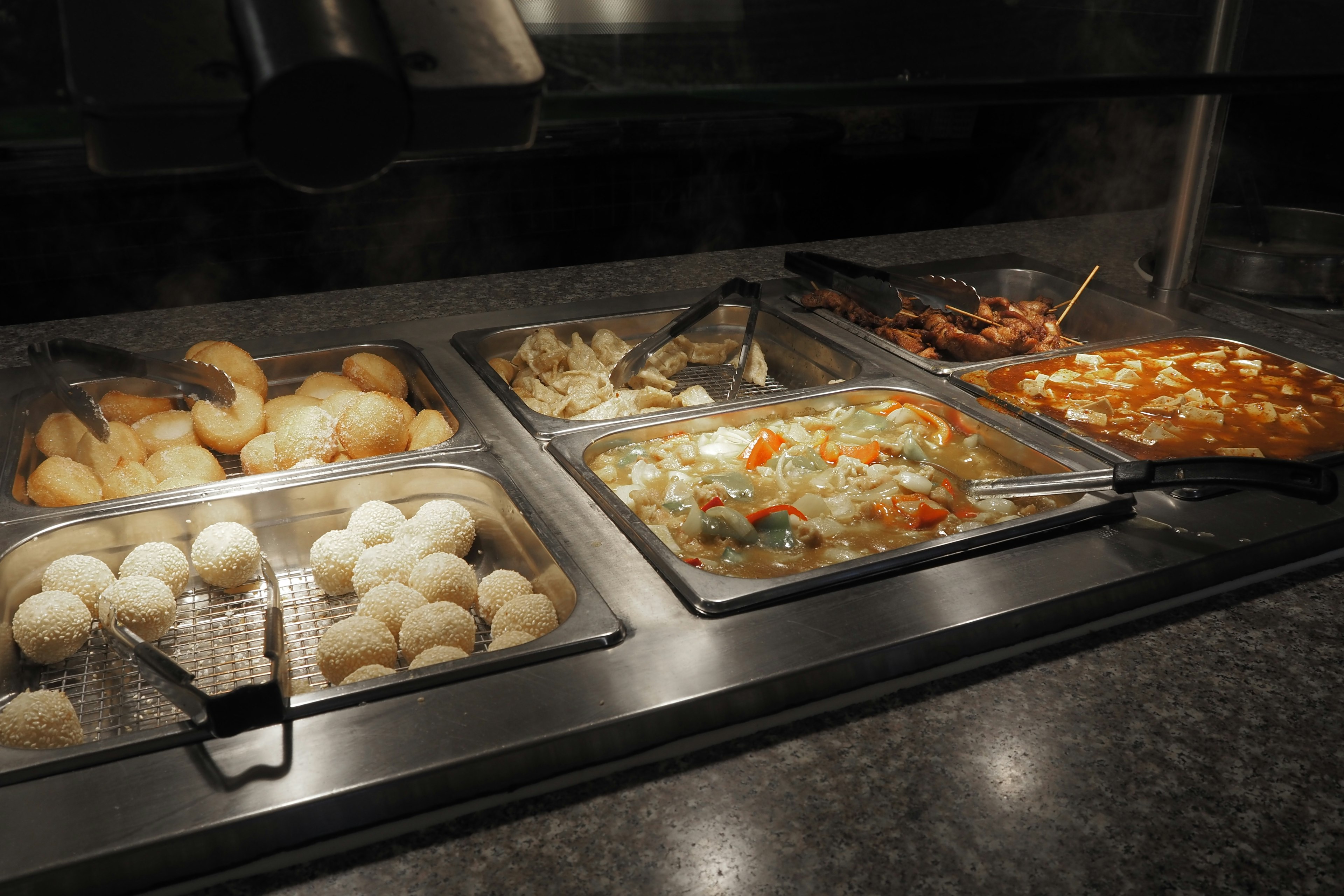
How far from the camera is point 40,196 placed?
326cm

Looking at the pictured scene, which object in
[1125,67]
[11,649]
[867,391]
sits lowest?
[11,649]

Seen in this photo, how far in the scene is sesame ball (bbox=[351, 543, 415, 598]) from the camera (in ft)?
3.84

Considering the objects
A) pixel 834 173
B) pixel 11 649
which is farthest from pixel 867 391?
pixel 834 173

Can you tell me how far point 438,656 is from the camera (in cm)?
99

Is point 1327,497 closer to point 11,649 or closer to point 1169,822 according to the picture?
point 1169,822

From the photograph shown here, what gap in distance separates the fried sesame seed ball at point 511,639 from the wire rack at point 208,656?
0.27 feet

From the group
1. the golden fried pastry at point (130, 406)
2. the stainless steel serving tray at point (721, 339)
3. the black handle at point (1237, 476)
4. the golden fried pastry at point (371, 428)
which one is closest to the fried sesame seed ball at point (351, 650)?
the golden fried pastry at point (371, 428)

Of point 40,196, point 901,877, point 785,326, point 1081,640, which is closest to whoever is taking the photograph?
point 901,877

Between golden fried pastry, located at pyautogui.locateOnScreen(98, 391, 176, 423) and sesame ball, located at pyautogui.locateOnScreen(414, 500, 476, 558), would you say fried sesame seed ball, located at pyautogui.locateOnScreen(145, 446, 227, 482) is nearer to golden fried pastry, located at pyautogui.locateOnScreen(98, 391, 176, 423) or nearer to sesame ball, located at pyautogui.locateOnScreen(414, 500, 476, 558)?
golden fried pastry, located at pyautogui.locateOnScreen(98, 391, 176, 423)

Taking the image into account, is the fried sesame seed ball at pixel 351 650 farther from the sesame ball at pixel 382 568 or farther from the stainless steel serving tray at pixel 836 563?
the stainless steel serving tray at pixel 836 563

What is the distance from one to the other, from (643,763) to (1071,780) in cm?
41

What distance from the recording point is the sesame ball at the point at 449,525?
1261 mm

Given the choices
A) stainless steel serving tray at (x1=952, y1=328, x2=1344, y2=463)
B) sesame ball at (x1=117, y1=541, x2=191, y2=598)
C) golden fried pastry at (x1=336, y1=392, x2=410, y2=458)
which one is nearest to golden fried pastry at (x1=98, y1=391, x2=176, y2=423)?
golden fried pastry at (x1=336, y1=392, x2=410, y2=458)

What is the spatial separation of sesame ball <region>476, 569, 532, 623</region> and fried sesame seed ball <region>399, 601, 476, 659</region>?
6cm
